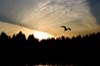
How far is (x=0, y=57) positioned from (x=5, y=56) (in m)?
8.22

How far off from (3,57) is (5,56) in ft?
19.7

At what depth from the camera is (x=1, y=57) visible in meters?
192

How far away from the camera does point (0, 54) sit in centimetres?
19975

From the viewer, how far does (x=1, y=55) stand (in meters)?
199

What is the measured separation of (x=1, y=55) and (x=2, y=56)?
7.35 ft

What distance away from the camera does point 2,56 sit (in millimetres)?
197125

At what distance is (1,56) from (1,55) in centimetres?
290

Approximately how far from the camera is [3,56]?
19800 cm

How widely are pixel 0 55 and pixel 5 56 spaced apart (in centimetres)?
229

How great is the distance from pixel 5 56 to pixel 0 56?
14.3 feet

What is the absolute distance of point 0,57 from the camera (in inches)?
7539

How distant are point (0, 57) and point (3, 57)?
2355 mm

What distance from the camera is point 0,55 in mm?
198625

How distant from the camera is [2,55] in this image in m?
200
